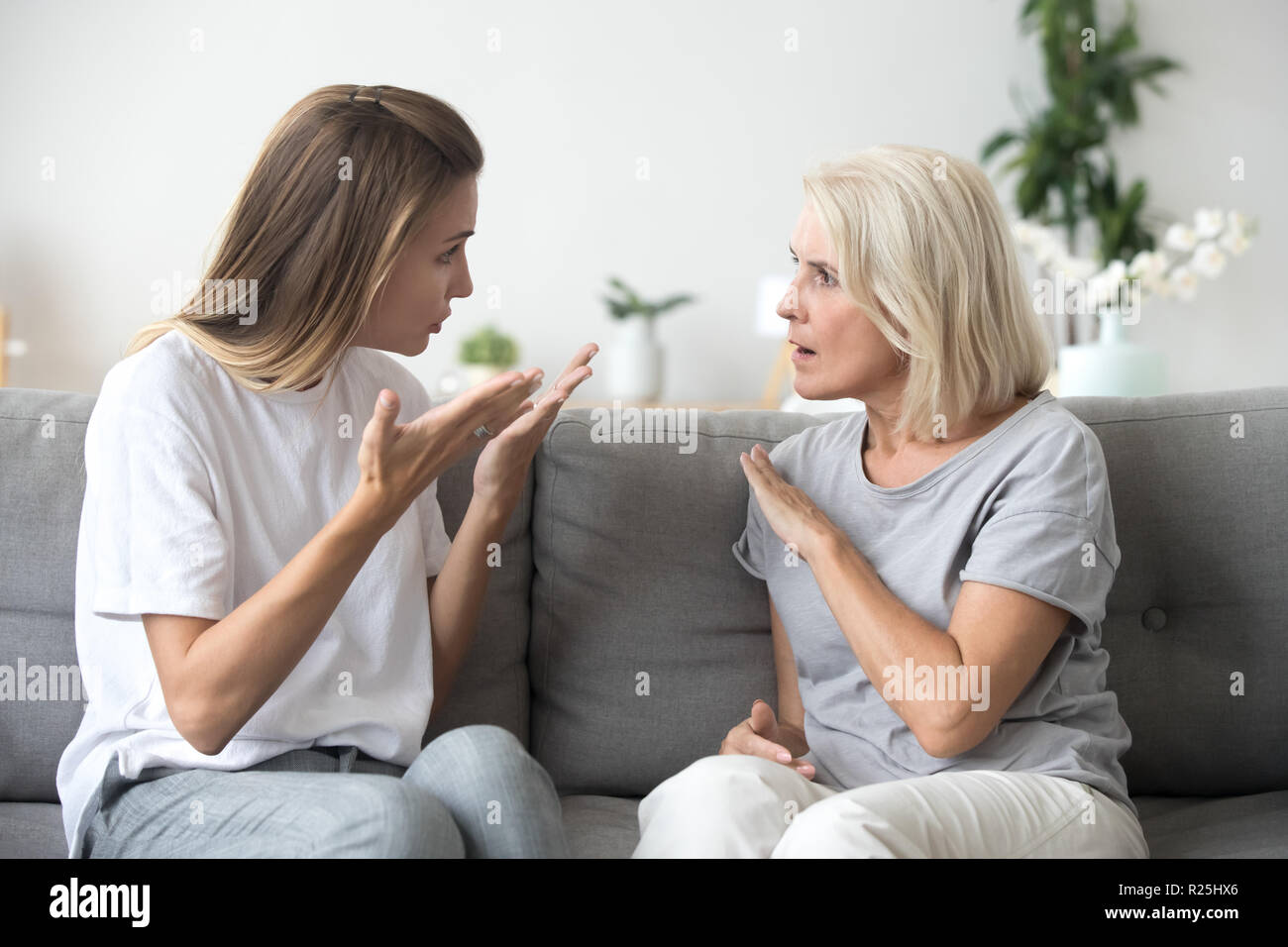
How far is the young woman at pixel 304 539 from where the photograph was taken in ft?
3.33

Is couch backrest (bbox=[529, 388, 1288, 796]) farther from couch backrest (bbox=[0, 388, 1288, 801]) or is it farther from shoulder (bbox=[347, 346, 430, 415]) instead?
shoulder (bbox=[347, 346, 430, 415])

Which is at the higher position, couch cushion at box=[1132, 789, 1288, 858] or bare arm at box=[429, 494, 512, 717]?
bare arm at box=[429, 494, 512, 717]

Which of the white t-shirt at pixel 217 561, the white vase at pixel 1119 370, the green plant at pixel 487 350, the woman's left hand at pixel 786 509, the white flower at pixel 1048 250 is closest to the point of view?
the white t-shirt at pixel 217 561

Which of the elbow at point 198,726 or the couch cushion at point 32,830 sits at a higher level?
the elbow at point 198,726

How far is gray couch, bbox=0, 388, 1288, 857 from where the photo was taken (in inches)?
55.2

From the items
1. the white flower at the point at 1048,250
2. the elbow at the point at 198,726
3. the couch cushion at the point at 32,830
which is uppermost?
the white flower at the point at 1048,250

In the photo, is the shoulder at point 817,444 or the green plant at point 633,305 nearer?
the shoulder at point 817,444

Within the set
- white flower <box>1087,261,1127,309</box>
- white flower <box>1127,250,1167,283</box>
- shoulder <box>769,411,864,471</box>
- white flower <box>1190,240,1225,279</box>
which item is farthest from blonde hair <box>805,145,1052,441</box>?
white flower <box>1190,240,1225,279</box>

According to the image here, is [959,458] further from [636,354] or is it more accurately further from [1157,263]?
[636,354]

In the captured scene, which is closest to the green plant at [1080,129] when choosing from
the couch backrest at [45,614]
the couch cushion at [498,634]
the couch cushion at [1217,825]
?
the couch cushion at [1217,825]

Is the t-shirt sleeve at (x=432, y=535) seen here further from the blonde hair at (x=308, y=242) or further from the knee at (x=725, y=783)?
the knee at (x=725, y=783)

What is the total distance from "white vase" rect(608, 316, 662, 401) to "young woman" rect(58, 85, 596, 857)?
3.47 m

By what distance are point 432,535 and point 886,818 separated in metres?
0.62

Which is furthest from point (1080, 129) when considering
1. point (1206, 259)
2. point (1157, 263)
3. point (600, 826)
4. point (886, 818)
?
point (886, 818)
